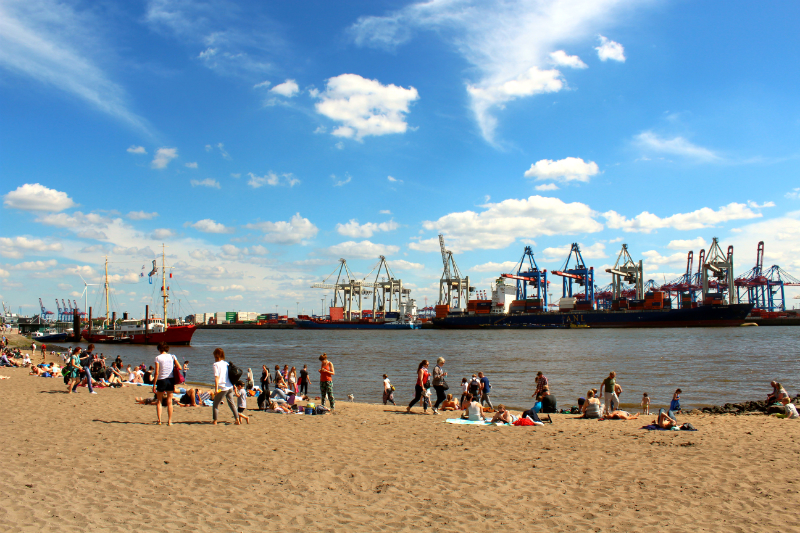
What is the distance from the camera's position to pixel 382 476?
6715 mm

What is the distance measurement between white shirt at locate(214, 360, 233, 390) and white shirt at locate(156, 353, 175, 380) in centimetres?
79

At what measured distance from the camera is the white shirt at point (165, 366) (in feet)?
28.9

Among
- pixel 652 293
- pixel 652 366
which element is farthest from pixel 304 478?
pixel 652 293

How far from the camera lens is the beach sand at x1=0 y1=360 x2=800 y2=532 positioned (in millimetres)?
5148

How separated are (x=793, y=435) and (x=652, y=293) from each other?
290ft

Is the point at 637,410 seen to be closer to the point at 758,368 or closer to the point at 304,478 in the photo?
the point at 304,478

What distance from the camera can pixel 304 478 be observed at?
6.54 metres

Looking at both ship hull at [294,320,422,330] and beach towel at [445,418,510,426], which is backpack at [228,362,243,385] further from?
ship hull at [294,320,422,330]

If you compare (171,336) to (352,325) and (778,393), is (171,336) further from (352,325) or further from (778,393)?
(352,325)

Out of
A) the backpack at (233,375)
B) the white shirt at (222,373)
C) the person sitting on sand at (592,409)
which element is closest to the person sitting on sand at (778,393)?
the person sitting on sand at (592,409)

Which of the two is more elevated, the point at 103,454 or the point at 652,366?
the point at 103,454

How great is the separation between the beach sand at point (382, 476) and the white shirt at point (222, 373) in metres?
0.87

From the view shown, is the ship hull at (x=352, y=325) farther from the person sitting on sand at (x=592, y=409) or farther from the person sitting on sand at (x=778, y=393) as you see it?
the person sitting on sand at (x=592, y=409)

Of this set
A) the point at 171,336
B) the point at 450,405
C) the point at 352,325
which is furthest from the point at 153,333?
the point at 352,325
